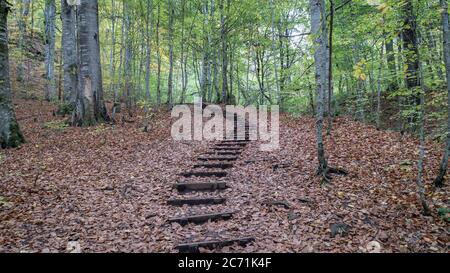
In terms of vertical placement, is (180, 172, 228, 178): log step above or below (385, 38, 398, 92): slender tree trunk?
below

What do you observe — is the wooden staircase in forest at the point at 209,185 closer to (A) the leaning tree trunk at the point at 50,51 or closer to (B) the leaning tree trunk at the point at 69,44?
(B) the leaning tree trunk at the point at 69,44

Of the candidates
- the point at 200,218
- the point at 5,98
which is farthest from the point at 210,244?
the point at 5,98

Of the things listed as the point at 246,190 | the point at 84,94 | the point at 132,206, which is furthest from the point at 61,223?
the point at 84,94

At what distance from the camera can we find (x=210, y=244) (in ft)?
13.0

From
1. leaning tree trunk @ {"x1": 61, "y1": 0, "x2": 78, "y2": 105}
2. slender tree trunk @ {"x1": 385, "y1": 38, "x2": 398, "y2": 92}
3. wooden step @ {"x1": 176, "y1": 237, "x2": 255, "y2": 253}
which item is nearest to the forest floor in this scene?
wooden step @ {"x1": 176, "y1": 237, "x2": 255, "y2": 253}

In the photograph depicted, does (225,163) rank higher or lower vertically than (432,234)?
higher

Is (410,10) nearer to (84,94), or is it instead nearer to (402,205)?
(402,205)

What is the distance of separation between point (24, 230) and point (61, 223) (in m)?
0.50

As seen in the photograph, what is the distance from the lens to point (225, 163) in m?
7.52

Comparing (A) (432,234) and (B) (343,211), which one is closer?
(A) (432,234)

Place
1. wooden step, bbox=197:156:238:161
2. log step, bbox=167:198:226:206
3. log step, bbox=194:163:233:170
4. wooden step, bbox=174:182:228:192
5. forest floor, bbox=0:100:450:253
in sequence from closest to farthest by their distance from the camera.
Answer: forest floor, bbox=0:100:450:253 → log step, bbox=167:198:226:206 → wooden step, bbox=174:182:228:192 → log step, bbox=194:163:233:170 → wooden step, bbox=197:156:238:161

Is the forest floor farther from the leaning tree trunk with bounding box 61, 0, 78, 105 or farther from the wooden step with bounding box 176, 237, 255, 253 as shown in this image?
the leaning tree trunk with bounding box 61, 0, 78, 105

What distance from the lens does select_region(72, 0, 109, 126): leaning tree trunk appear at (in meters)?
11.1
